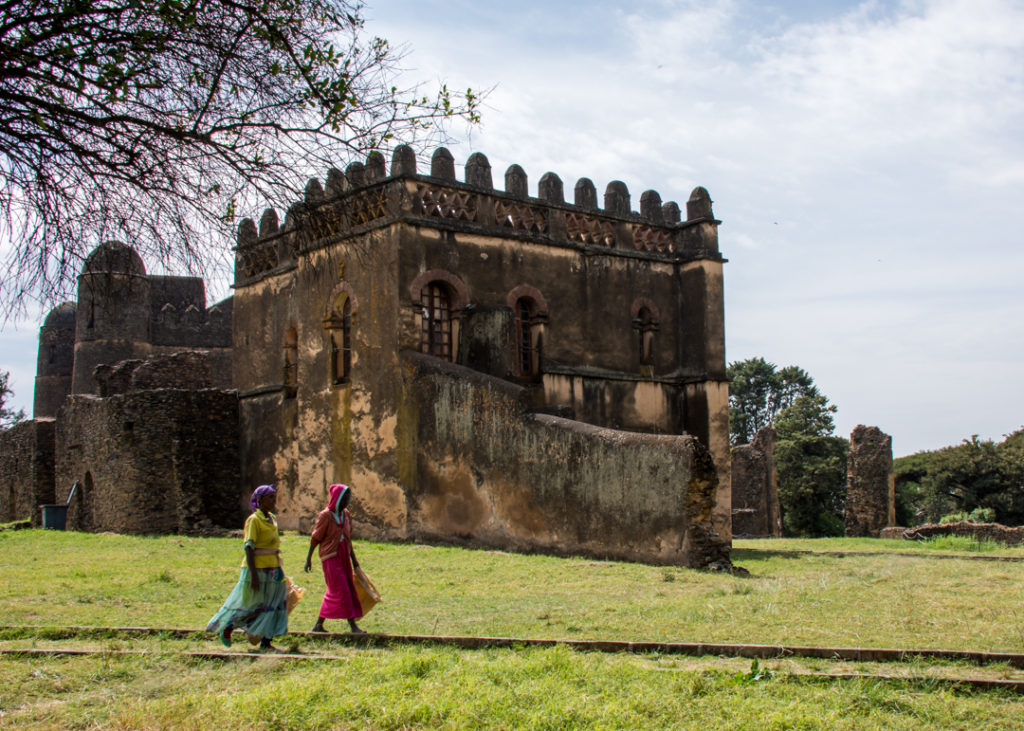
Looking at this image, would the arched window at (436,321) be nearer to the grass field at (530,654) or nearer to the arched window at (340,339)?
the arched window at (340,339)

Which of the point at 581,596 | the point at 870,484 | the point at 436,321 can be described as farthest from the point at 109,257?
the point at 870,484

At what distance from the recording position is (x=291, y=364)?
67.9 feet

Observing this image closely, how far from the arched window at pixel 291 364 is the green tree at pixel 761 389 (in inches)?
1478

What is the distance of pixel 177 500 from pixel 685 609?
13.8 m

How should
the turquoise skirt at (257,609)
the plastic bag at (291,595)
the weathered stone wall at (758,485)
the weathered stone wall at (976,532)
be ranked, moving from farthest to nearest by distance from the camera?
the weathered stone wall at (758,485) → the weathered stone wall at (976,532) → the plastic bag at (291,595) → the turquoise skirt at (257,609)

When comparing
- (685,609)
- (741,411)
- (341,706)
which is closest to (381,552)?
(685,609)

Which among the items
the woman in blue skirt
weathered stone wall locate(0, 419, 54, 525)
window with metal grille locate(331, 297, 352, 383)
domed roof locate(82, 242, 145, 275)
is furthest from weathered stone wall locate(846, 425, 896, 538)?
domed roof locate(82, 242, 145, 275)

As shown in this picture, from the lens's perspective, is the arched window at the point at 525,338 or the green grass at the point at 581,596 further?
the arched window at the point at 525,338

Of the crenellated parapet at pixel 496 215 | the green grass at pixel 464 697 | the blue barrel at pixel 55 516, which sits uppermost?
the crenellated parapet at pixel 496 215

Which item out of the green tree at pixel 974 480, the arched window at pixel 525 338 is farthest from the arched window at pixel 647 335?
the green tree at pixel 974 480

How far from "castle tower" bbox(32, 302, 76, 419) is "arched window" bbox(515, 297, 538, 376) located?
94.2 feet

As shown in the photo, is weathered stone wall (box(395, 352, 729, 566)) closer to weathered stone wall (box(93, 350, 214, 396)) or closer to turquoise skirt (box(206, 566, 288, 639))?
turquoise skirt (box(206, 566, 288, 639))

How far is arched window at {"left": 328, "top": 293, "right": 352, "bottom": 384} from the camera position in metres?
19.0

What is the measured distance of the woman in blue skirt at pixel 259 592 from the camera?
800cm
